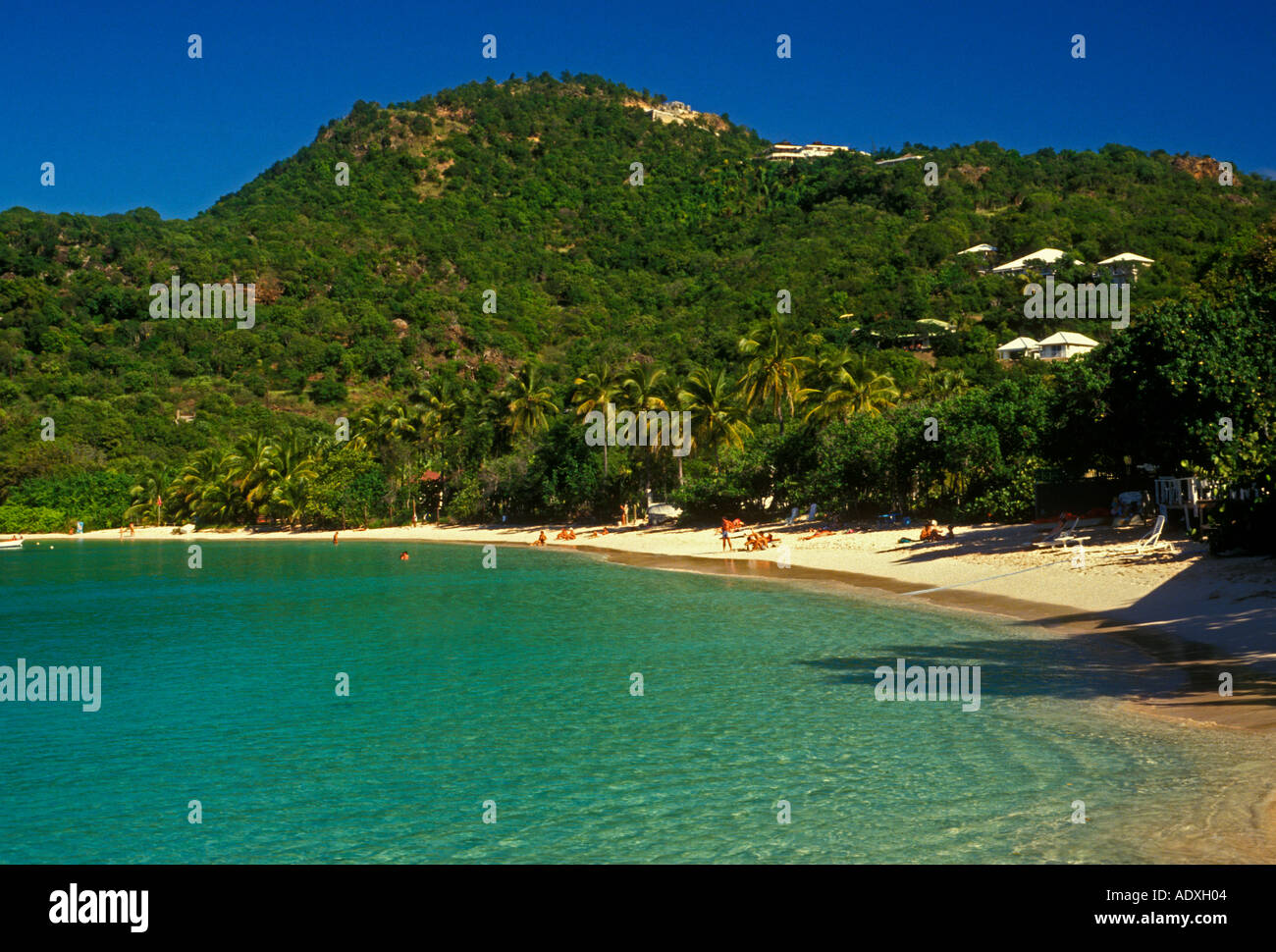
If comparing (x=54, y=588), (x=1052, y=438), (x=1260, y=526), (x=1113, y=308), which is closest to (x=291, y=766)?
(x=1260, y=526)

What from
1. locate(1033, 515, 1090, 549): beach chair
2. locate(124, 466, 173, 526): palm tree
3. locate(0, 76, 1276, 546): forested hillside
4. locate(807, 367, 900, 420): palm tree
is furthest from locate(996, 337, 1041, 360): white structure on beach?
locate(124, 466, 173, 526): palm tree

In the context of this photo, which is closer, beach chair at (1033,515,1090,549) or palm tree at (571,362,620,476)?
beach chair at (1033,515,1090,549)

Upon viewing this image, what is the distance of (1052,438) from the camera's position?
30266 mm

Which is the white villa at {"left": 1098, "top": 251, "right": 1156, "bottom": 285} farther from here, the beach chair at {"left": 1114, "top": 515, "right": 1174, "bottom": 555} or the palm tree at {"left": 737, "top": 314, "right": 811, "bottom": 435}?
the beach chair at {"left": 1114, "top": 515, "right": 1174, "bottom": 555}

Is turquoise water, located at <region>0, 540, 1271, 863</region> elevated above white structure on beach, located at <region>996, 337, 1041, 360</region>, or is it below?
→ below

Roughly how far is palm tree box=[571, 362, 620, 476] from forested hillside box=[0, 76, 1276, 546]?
A: 0.16 m

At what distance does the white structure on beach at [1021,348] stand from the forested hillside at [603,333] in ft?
5.20

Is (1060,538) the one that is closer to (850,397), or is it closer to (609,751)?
(609,751)

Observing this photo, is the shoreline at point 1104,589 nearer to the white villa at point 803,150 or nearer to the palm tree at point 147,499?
the palm tree at point 147,499

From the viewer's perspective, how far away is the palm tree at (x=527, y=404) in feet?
206

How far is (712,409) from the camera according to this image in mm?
51625

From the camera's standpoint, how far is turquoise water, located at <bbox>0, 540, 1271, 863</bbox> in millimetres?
9203

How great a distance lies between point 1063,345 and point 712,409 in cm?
2283
